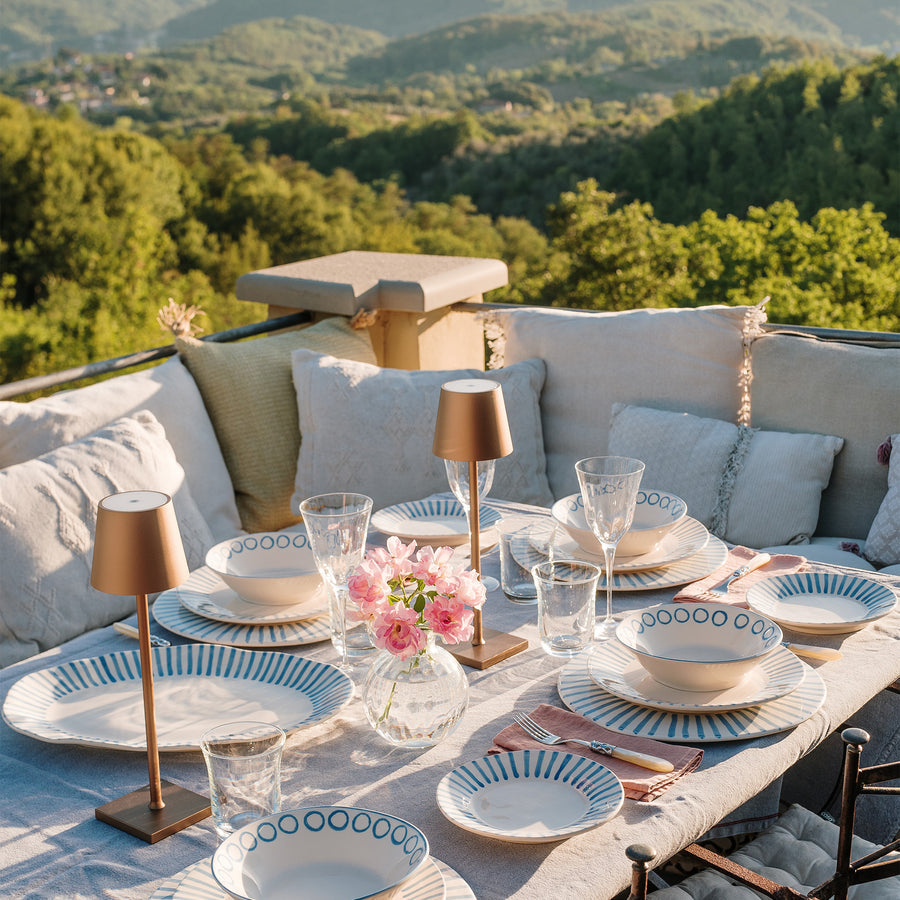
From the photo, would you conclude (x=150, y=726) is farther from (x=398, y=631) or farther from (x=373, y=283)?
(x=373, y=283)

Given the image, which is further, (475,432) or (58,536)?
(58,536)

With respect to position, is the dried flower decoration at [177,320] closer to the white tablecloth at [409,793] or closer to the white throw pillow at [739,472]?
the white throw pillow at [739,472]

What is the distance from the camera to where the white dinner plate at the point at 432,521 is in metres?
1.82

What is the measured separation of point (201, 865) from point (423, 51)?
39384mm

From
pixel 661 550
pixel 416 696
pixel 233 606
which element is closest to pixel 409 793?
pixel 416 696

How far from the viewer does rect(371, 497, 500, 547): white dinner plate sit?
182cm

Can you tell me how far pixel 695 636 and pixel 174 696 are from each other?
2.18ft

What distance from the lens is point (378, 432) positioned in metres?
2.51

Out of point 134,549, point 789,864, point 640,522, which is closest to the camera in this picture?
point 134,549

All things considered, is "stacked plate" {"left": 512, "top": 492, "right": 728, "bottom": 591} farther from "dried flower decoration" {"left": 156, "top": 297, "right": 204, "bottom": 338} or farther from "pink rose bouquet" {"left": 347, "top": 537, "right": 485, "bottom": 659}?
"dried flower decoration" {"left": 156, "top": 297, "right": 204, "bottom": 338}

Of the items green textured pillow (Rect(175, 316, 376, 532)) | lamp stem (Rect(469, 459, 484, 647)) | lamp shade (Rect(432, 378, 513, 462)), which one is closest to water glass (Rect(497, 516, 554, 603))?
lamp stem (Rect(469, 459, 484, 647))

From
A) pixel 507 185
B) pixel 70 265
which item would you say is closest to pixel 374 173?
pixel 507 185

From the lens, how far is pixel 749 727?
3.82 ft

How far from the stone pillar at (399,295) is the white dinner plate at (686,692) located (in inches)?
64.7
